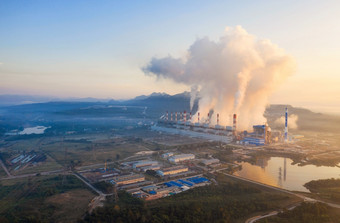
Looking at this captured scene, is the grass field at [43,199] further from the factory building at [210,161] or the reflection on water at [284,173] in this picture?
the reflection on water at [284,173]

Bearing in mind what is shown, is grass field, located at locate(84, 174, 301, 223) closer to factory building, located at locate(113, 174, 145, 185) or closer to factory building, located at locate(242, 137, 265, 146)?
factory building, located at locate(113, 174, 145, 185)

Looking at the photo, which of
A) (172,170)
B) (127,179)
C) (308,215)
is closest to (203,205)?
(308,215)

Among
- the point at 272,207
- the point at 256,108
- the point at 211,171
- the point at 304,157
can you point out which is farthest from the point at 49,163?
the point at 256,108

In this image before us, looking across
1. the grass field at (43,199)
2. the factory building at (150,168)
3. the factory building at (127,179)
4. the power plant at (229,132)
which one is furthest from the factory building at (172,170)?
the power plant at (229,132)

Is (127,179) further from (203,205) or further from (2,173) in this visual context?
(2,173)

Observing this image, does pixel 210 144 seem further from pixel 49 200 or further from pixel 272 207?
pixel 49 200

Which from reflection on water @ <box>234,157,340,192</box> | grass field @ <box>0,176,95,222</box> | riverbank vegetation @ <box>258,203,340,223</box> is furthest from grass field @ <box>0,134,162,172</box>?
riverbank vegetation @ <box>258,203,340,223</box>
